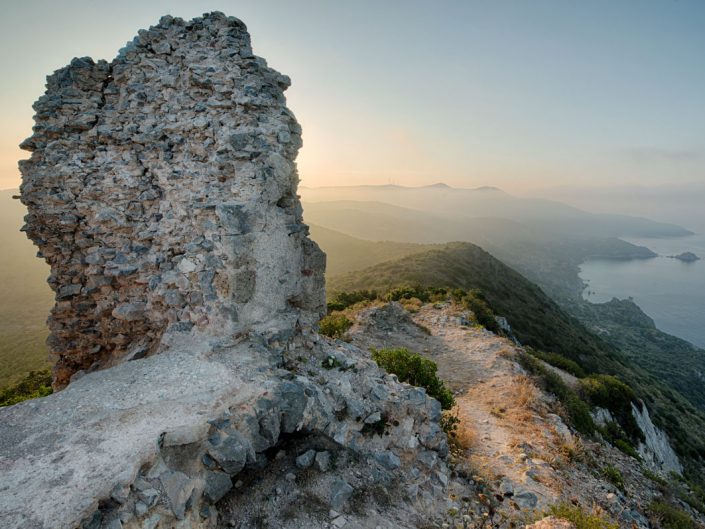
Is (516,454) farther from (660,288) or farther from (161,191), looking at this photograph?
(660,288)

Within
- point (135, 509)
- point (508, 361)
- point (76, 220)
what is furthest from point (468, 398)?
point (76, 220)

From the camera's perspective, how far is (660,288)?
12800cm

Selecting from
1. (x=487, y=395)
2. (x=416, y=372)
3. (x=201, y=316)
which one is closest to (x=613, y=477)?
(x=487, y=395)

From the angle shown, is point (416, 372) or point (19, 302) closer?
point (416, 372)

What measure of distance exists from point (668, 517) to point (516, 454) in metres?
2.88

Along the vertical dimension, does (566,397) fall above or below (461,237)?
above

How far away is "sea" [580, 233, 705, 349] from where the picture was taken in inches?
3676

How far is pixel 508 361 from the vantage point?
13.1 meters

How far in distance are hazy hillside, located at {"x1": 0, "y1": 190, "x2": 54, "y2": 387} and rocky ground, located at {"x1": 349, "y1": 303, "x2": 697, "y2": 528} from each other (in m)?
25.5

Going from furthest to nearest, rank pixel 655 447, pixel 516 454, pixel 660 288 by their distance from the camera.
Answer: pixel 660 288 → pixel 655 447 → pixel 516 454

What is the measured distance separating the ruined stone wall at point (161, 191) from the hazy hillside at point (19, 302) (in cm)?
2163

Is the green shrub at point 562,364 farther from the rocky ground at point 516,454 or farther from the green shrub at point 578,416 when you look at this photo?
the green shrub at point 578,416

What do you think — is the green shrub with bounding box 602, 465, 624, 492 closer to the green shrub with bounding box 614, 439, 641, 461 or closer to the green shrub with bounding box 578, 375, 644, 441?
the green shrub with bounding box 614, 439, 641, 461

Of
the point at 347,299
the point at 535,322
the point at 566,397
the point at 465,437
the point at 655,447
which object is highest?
the point at 465,437
